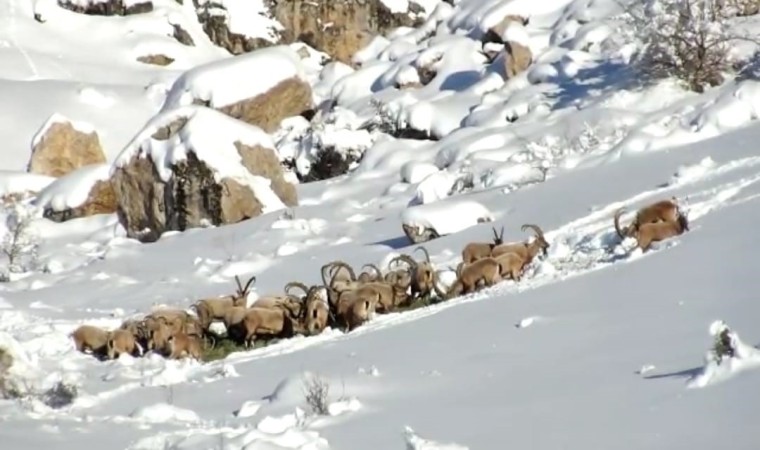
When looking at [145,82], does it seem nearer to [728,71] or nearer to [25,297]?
[728,71]

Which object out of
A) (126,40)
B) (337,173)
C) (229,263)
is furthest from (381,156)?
(126,40)

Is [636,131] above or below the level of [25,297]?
above

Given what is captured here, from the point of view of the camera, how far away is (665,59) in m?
28.3

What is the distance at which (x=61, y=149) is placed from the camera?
1415 inches

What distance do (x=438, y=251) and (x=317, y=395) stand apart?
9.76 metres

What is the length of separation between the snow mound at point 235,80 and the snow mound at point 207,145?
7.68 meters

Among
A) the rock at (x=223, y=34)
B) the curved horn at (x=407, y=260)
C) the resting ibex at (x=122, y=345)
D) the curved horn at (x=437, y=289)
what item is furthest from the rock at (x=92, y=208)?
the rock at (x=223, y=34)

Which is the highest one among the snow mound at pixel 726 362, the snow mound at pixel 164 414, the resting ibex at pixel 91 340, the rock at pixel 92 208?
the snow mound at pixel 726 362

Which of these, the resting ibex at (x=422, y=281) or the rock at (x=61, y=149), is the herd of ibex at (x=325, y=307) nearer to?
the resting ibex at (x=422, y=281)

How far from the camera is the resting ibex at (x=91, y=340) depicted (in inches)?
585

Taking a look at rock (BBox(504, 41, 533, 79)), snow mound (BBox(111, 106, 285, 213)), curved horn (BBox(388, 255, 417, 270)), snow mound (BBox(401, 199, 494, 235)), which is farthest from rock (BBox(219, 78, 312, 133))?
curved horn (BBox(388, 255, 417, 270))

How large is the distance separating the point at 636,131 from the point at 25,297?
33.3 feet

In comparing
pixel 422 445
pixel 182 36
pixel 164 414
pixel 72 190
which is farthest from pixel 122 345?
pixel 182 36

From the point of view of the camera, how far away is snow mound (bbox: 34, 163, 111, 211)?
30219 millimetres
